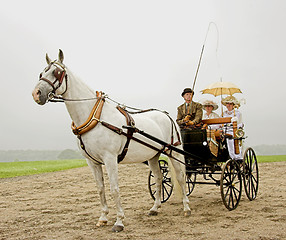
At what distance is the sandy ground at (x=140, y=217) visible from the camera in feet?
15.7

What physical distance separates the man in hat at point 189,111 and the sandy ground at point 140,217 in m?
2.06

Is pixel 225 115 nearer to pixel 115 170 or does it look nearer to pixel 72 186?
pixel 115 170

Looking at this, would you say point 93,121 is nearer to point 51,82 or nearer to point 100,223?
point 51,82

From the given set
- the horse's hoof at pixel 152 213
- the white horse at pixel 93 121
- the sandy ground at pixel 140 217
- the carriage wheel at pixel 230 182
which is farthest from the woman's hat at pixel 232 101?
the horse's hoof at pixel 152 213

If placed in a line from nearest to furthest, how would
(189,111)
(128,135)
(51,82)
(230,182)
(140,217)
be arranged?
(51,82), (128,135), (140,217), (230,182), (189,111)

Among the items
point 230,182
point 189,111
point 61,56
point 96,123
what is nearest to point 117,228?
point 96,123

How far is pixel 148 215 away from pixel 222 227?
1.68 m

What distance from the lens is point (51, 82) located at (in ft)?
15.1

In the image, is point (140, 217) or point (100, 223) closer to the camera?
point (100, 223)

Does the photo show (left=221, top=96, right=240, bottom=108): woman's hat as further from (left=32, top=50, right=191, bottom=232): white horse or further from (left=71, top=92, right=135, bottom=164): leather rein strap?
(left=71, top=92, right=135, bottom=164): leather rein strap

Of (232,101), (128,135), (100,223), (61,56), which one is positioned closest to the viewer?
(61,56)

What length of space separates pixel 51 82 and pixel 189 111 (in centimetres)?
364

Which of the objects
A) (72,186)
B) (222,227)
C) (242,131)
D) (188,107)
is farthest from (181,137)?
(72,186)

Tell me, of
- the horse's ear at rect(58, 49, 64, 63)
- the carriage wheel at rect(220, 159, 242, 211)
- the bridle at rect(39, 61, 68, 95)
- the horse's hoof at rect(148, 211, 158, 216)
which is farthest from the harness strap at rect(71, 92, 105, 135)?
the carriage wheel at rect(220, 159, 242, 211)
